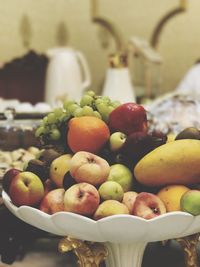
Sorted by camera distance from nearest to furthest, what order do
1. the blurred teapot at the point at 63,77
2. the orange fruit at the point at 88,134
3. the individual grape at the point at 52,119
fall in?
the orange fruit at the point at 88,134 → the individual grape at the point at 52,119 → the blurred teapot at the point at 63,77

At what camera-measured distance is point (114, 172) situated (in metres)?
0.80

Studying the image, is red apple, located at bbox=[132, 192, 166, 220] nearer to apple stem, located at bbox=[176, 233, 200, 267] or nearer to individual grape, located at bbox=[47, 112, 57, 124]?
apple stem, located at bbox=[176, 233, 200, 267]

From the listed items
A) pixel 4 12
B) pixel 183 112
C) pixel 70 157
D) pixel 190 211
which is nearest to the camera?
pixel 190 211

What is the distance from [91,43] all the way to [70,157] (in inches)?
93.3

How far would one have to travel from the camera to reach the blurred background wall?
2.83m

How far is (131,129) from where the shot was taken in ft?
2.85

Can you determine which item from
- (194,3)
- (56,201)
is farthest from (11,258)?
(194,3)

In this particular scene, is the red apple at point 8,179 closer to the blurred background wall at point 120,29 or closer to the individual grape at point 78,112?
the individual grape at point 78,112

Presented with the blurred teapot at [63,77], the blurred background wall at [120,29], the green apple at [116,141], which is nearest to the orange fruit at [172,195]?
the green apple at [116,141]

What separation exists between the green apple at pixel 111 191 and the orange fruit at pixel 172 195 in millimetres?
62

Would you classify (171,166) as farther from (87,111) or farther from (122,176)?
(87,111)

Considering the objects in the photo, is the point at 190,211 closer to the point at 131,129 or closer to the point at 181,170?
the point at 181,170

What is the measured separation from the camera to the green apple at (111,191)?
0.76 m

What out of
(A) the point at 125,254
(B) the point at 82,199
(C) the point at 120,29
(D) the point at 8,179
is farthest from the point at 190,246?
(C) the point at 120,29
